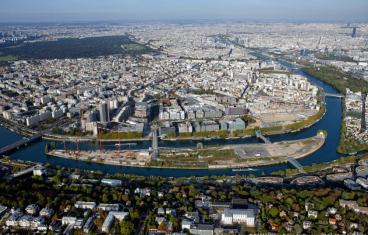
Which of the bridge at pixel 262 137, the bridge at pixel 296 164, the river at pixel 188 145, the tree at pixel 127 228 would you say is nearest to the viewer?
the tree at pixel 127 228

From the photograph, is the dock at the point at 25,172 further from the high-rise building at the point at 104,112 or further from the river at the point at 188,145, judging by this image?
the high-rise building at the point at 104,112

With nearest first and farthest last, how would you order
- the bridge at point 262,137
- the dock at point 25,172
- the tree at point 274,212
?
the tree at point 274,212, the dock at point 25,172, the bridge at point 262,137

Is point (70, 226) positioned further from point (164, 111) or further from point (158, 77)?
point (158, 77)

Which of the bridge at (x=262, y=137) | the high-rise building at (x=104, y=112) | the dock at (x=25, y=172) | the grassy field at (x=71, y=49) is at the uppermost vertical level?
the grassy field at (x=71, y=49)

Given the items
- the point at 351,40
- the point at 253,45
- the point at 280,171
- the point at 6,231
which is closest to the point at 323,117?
the point at 280,171

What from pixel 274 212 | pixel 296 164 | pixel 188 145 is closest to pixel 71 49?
pixel 188 145

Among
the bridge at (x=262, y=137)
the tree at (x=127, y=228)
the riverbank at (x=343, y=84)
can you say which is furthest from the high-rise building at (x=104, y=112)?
the riverbank at (x=343, y=84)
